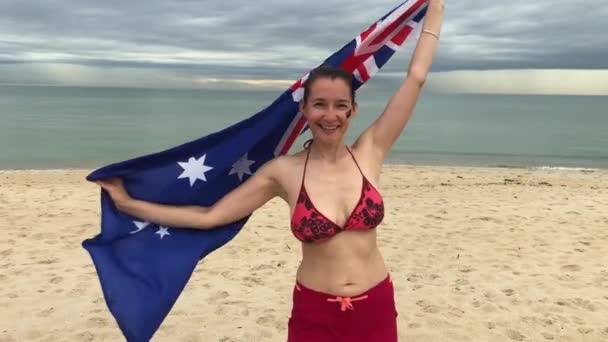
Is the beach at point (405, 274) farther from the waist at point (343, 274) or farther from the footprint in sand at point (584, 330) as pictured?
the waist at point (343, 274)

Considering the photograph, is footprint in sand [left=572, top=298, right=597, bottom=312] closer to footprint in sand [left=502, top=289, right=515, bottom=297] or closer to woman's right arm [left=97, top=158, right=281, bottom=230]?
footprint in sand [left=502, top=289, right=515, bottom=297]

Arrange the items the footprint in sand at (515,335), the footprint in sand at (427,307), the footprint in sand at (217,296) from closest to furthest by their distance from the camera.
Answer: the footprint in sand at (515,335) → the footprint in sand at (427,307) → the footprint in sand at (217,296)

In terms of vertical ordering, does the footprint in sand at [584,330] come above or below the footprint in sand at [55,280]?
above

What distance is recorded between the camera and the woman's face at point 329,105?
114 inches

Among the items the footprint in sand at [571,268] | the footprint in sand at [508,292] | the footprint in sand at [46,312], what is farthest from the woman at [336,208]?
the footprint in sand at [571,268]

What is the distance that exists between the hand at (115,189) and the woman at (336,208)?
31.1 inches

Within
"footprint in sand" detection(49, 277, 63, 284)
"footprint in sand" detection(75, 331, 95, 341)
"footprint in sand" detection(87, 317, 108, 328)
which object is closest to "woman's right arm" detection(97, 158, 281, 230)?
"footprint in sand" detection(75, 331, 95, 341)

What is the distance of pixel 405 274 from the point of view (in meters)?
7.83

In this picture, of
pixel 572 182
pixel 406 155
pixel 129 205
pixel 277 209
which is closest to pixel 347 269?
pixel 129 205

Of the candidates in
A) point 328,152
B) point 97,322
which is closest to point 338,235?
point 328,152

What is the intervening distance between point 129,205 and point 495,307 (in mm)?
4727

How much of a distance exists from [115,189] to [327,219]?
139cm

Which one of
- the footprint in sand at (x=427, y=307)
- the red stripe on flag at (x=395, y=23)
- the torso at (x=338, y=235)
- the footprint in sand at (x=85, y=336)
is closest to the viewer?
the torso at (x=338, y=235)

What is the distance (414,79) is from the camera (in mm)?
3287
